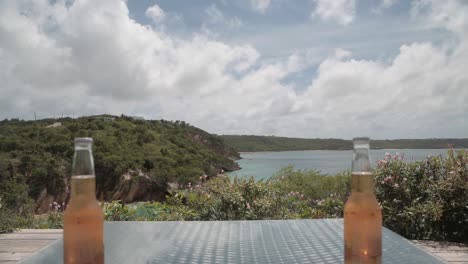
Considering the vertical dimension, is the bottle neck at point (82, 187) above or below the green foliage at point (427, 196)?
above

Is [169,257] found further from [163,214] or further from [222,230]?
[163,214]

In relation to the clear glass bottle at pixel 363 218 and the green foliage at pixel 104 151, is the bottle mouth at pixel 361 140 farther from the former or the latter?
the green foliage at pixel 104 151

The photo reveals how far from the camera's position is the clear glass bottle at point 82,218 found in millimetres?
703

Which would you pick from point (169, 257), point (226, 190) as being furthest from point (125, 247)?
point (226, 190)

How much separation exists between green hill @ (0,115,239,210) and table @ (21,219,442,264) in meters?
12.7

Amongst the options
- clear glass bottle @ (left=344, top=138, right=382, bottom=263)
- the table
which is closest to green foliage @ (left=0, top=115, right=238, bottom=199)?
the table

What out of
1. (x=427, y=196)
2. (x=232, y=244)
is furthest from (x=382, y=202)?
(x=232, y=244)

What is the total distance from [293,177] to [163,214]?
97.5 inches

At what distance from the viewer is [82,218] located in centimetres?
70

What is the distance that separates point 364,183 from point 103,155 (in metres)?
20.4

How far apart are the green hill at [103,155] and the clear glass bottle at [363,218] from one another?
13812mm

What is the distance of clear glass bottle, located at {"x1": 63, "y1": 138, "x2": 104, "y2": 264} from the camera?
703mm

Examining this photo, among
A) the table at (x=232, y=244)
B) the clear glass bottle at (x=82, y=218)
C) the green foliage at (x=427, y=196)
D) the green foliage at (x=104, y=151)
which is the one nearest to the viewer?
the clear glass bottle at (x=82, y=218)

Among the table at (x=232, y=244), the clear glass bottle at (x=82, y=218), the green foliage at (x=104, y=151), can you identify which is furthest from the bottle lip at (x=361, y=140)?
the green foliage at (x=104, y=151)
